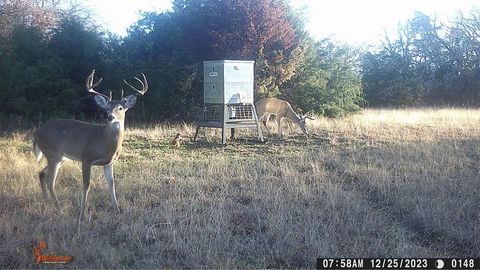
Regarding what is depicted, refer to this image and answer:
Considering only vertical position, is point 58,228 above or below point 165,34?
below

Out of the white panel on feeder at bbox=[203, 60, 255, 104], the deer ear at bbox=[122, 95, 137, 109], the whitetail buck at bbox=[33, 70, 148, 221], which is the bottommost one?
the whitetail buck at bbox=[33, 70, 148, 221]

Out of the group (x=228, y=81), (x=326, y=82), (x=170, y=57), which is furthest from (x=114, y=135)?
(x=326, y=82)

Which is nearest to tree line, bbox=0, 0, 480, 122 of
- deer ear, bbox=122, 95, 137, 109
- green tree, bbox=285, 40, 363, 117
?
green tree, bbox=285, 40, 363, 117

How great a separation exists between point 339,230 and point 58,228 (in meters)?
2.94

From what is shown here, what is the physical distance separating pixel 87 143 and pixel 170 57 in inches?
504

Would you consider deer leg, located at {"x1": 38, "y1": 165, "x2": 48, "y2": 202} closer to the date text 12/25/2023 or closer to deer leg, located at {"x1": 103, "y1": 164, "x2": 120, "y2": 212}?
deer leg, located at {"x1": 103, "y1": 164, "x2": 120, "y2": 212}

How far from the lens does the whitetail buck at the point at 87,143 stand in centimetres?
586

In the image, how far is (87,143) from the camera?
6.00m

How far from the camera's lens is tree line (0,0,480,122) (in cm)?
1673

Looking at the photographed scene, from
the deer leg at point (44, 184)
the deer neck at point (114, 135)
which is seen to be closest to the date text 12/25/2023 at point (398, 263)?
the deer neck at point (114, 135)

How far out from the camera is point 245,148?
429 inches

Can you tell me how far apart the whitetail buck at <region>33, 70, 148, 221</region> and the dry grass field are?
38 cm

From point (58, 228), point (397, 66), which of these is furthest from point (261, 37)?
point (397, 66)

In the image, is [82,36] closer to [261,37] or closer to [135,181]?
[261,37]
